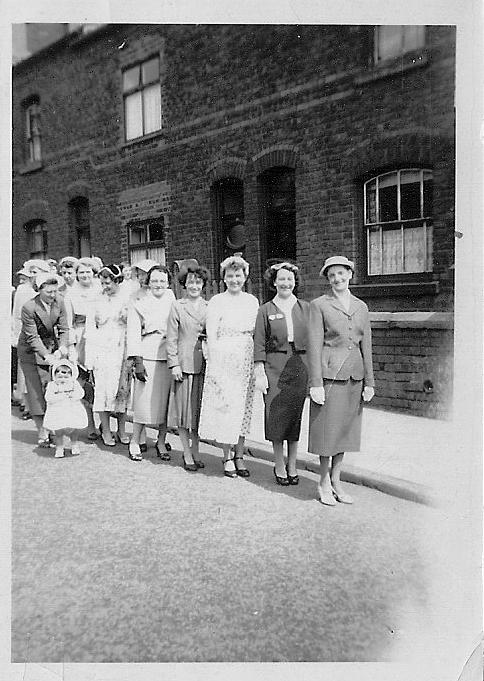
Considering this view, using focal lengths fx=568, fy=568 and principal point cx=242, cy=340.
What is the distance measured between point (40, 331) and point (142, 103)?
1.99 metres

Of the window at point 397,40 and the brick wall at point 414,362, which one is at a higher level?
the window at point 397,40

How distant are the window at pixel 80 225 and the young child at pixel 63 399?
101cm

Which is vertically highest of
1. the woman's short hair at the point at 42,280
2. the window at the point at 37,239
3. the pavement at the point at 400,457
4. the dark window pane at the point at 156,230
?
the dark window pane at the point at 156,230

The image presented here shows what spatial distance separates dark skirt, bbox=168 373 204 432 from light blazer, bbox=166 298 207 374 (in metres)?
0.08

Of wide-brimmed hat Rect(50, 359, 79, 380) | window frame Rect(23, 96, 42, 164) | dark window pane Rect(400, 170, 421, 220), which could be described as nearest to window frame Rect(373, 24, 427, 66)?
dark window pane Rect(400, 170, 421, 220)

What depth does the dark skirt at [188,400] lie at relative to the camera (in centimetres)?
461

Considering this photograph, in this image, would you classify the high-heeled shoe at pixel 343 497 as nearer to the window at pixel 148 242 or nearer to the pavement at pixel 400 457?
the pavement at pixel 400 457

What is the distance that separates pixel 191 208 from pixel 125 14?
89.6 inches

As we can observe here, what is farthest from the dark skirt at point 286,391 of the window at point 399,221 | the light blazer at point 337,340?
the window at point 399,221

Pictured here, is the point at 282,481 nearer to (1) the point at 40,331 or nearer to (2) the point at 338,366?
(2) the point at 338,366

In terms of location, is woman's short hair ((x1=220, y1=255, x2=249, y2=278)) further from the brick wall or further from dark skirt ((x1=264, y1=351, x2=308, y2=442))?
the brick wall

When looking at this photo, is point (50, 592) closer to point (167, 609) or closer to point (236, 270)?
point (167, 609)

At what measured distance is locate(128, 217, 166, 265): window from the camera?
4914 millimetres

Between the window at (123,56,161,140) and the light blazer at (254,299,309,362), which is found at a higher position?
the window at (123,56,161,140)
